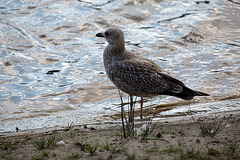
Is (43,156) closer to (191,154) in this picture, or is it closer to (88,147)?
(88,147)

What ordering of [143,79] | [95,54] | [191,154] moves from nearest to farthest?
[191,154] → [143,79] → [95,54]

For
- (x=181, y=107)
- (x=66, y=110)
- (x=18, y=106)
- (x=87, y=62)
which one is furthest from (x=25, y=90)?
(x=181, y=107)

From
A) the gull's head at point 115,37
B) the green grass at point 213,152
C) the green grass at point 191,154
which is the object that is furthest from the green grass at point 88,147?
the gull's head at point 115,37

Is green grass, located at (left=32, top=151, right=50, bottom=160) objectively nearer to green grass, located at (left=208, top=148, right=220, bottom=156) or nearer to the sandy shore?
the sandy shore

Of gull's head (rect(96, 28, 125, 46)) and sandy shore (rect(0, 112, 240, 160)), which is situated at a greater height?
gull's head (rect(96, 28, 125, 46))

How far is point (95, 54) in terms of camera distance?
10867 mm

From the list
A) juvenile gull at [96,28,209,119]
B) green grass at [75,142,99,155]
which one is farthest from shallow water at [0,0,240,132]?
green grass at [75,142,99,155]

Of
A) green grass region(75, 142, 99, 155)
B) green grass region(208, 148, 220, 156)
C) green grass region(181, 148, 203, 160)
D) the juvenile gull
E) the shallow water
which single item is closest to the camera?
green grass region(181, 148, 203, 160)

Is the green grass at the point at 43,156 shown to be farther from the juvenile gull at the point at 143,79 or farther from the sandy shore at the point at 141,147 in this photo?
the juvenile gull at the point at 143,79

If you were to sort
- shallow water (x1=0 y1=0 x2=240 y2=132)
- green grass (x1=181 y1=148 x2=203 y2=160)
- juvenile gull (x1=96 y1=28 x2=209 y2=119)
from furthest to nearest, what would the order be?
1. shallow water (x1=0 y1=0 x2=240 y2=132)
2. juvenile gull (x1=96 y1=28 x2=209 y2=119)
3. green grass (x1=181 y1=148 x2=203 y2=160)

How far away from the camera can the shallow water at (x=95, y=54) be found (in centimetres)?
763

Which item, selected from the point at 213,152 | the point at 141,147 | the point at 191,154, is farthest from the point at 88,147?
the point at 213,152

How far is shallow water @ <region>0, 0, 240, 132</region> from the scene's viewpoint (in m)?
7.63

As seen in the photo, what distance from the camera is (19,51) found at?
1088cm
